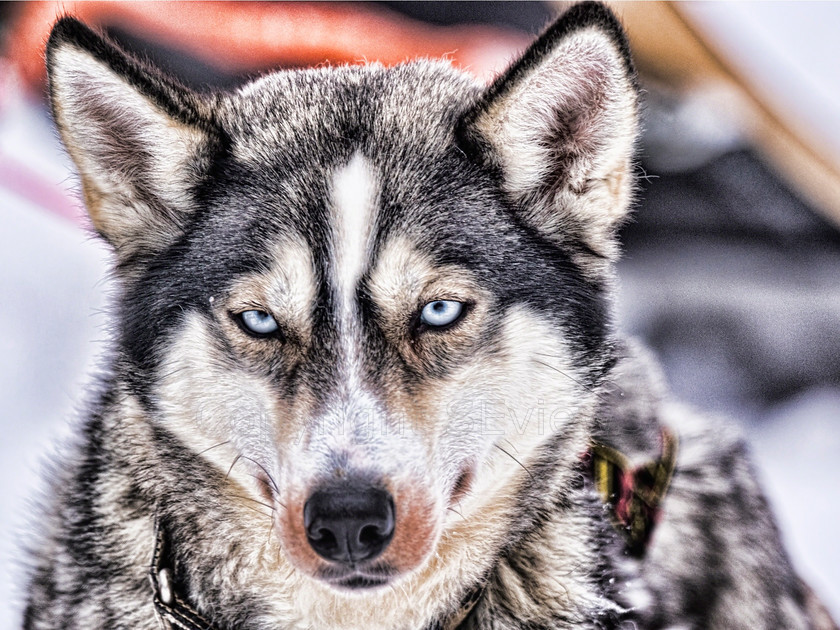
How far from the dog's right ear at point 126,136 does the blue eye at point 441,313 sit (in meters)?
0.49

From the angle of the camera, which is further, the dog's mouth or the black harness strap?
the black harness strap

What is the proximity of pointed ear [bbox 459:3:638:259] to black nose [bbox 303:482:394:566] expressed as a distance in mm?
605

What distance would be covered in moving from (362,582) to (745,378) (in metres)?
2.19

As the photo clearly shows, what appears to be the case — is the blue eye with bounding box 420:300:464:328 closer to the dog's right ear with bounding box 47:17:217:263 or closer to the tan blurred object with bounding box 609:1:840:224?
the dog's right ear with bounding box 47:17:217:263

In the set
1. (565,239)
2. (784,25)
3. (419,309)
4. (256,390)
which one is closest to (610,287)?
(565,239)

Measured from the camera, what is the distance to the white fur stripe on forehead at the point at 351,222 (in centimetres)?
122

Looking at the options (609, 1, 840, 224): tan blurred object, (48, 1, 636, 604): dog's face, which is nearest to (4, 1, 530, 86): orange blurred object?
(609, 1, 840, 224): tan blurred object

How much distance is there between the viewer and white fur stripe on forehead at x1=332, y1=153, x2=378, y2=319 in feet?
4.01

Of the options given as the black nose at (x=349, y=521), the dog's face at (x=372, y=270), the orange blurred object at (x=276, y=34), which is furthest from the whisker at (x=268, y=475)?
the orange blurred object at (x=276, y=34)

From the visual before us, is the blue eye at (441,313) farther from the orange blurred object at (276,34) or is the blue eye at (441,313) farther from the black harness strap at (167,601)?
the orange blurred object at (276,34)

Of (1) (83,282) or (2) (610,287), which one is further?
(1) (83,282)

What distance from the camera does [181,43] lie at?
240 centimetres

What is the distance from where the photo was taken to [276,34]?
2398 mm

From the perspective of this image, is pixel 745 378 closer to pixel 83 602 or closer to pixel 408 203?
pixel 408 203
